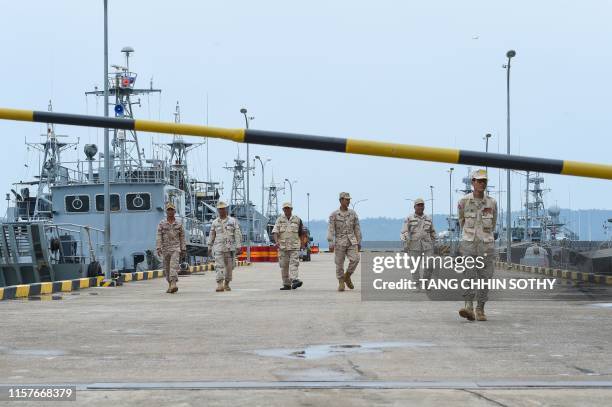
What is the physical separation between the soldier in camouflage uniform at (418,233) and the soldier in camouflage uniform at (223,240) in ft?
11.0

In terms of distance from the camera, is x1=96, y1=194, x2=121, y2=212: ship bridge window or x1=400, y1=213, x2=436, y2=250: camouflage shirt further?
x1=96, y1=194, x2=121, y2=212: ship bridge window

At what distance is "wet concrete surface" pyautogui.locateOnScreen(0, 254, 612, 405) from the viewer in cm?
682

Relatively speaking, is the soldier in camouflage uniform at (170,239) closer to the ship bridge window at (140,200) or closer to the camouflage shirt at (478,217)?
the camouflage shirt at (478,217)

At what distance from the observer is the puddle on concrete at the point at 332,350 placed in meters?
9.10

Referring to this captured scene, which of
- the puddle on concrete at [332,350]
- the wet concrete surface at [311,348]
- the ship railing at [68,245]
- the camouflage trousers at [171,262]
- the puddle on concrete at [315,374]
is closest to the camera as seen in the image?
the wet concrete surface at [311,348]

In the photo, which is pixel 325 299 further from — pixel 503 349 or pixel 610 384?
pixel 610 384

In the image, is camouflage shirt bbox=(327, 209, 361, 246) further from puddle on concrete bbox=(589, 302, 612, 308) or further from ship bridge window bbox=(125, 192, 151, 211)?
ship bridge window bbox=(125, 192, 151, 211)

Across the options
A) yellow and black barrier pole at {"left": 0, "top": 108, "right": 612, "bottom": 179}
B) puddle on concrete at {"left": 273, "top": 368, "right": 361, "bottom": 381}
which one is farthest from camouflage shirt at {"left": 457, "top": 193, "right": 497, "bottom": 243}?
puddle on concrete at {"left": 273, "top": 368, "right": 361, "bottom": 381}

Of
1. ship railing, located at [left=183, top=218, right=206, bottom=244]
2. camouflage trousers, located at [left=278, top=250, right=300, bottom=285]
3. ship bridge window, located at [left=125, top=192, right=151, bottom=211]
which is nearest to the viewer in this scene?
camouflage trousers, located at [left=278, top=250, right=300, bottom=285]

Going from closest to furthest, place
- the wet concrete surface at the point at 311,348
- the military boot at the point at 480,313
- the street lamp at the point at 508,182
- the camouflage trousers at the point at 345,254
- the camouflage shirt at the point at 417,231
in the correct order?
1. the wet concrete surface at the point at 311,348
2. the military boot at the point at 480,313
3. the camouflage trousers at the point at 345,254
4. the camouflage shirt at the point at 417,231
5. the street lamp at the point at 508,182

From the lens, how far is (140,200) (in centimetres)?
4288

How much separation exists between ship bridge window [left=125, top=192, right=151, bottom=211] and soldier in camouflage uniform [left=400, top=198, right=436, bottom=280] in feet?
78.7

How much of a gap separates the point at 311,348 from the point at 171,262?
11732 millimetres

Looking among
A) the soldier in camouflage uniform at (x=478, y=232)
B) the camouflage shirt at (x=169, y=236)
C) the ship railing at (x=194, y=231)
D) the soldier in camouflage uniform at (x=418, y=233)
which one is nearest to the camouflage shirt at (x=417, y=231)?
the soldier in camouflage uniform at (x=418, y=233)
